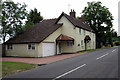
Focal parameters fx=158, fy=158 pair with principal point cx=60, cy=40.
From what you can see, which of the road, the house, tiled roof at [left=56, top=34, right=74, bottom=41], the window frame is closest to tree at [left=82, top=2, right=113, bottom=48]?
the house

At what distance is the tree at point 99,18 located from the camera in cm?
4838

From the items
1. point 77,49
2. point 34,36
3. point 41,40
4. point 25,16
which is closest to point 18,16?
point 25,16

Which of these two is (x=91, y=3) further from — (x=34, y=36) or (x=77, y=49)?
(x=34, y=36)

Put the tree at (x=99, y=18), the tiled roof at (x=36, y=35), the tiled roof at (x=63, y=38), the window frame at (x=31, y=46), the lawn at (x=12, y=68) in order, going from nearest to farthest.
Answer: the lawn at (x=12, y=68) → the window frame at (x=31, y=46) → the tiled roof at (x=36, y=35) → the tiled roof at (x=63, y=38) → the tree at (x=99, y=18)

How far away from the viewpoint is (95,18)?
49062 millimetres

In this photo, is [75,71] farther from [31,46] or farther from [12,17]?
[12,17]

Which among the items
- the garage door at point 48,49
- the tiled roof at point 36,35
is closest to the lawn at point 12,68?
the tiled roof at point 36,35

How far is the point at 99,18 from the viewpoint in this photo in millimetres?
48875

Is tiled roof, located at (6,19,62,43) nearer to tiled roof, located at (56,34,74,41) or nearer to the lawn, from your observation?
tiled roof, located at (56,34,74,41)

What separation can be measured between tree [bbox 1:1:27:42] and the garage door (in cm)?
800

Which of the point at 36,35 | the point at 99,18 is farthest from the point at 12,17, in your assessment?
the point at 99,18

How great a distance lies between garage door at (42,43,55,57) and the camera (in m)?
25.5

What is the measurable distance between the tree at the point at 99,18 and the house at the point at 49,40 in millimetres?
14898

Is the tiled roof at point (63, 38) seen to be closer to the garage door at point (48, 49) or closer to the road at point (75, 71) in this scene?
the garage door at point (48, 49)
